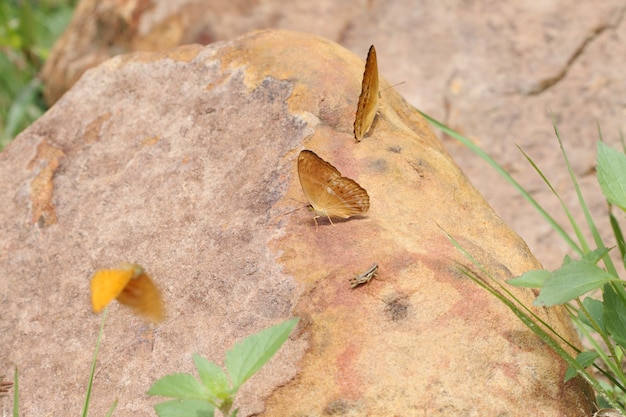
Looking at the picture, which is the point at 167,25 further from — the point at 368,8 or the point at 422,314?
the point at 422,314

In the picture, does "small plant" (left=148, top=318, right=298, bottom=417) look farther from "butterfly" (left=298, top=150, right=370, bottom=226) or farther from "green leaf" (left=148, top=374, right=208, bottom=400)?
"butterfly" (left=298, top=150, right=370, bottom=226)

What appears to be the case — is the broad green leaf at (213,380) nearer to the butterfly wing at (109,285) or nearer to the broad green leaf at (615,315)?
the butterfly wing at (109,285)

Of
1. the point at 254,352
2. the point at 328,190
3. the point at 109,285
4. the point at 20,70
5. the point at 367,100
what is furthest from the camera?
the point at 20,70

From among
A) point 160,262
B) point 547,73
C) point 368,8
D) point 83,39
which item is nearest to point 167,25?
point 83,39

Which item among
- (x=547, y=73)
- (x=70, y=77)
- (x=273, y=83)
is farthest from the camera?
(x=70, y=77)

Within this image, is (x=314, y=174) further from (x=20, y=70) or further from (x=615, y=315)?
(x=20, y=70)

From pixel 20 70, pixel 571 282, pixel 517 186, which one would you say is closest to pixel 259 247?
pixel 571 282
